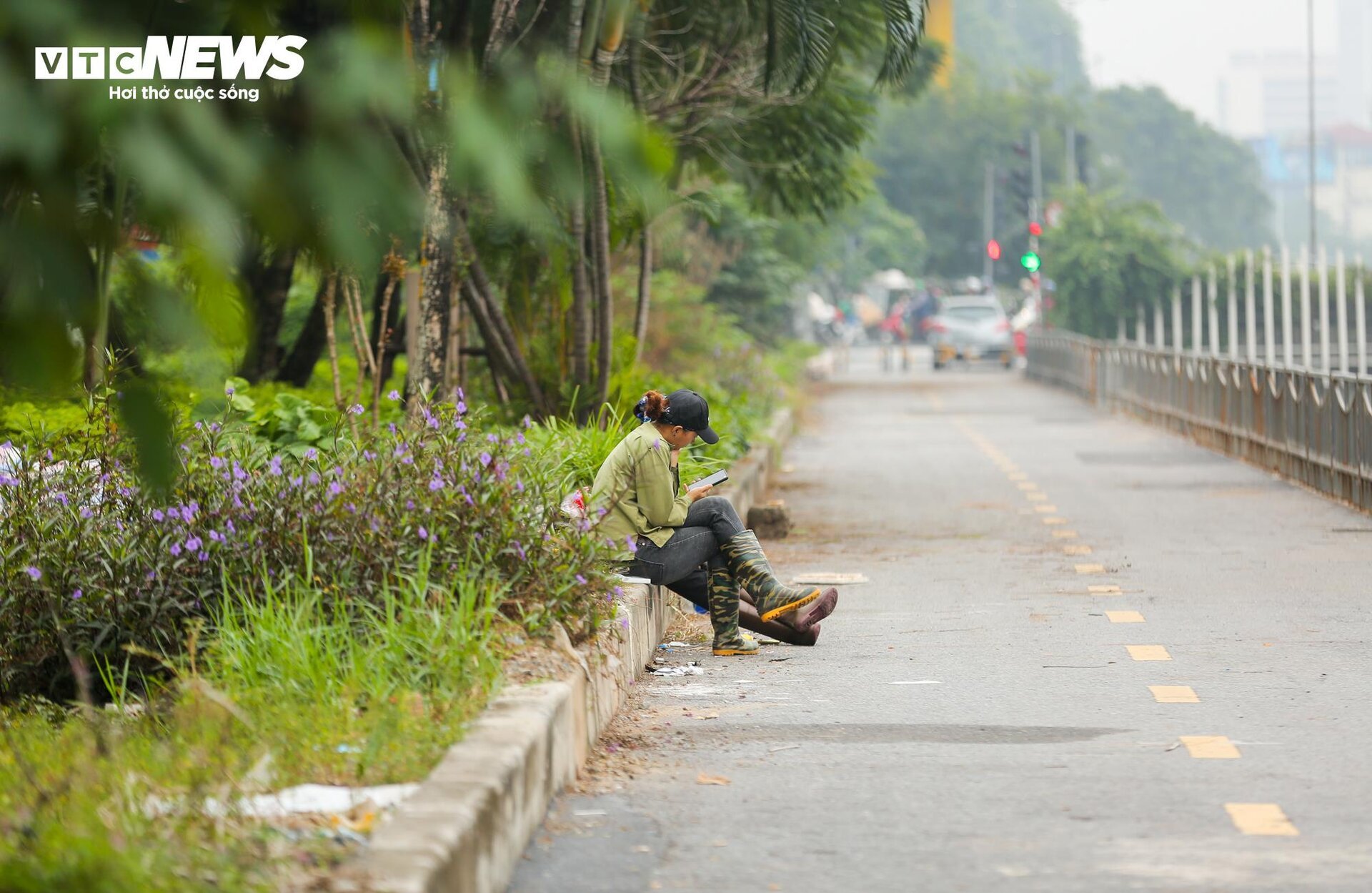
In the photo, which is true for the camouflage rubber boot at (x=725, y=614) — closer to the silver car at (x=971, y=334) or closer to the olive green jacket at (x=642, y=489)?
the olive green jacket at (x=642, y=489)

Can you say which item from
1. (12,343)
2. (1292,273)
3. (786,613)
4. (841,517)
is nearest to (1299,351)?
(1292,273)

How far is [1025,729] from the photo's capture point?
307 inches

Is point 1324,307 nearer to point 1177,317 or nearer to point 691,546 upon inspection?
point 1177,317

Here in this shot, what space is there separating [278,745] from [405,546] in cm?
208

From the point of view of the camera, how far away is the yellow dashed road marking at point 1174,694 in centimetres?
834

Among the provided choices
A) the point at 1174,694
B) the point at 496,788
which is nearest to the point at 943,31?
the point at 1174,694

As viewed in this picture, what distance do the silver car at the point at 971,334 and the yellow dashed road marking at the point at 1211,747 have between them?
148ft

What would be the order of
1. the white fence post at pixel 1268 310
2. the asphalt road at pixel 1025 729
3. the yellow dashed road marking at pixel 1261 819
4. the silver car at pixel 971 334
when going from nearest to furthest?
the asphalt road at pixel 1025 729
the yellow dashed road marking at pixel 1261 819
the white fence post at pixel 1268 310
the silver car at pixel 971 334

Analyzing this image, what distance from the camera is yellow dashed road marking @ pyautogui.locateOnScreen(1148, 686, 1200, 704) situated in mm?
8344

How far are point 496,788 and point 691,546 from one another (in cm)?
453

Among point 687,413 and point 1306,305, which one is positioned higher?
point 1306,305

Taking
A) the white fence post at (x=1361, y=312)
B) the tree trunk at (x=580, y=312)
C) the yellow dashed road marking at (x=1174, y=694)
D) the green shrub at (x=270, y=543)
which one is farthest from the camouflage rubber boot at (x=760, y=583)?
the white fence post at (x=1361, y=312)

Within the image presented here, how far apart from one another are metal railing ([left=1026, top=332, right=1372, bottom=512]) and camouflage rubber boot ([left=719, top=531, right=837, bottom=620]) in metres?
8.45

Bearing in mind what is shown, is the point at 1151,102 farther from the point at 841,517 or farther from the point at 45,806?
the point at 45,806
